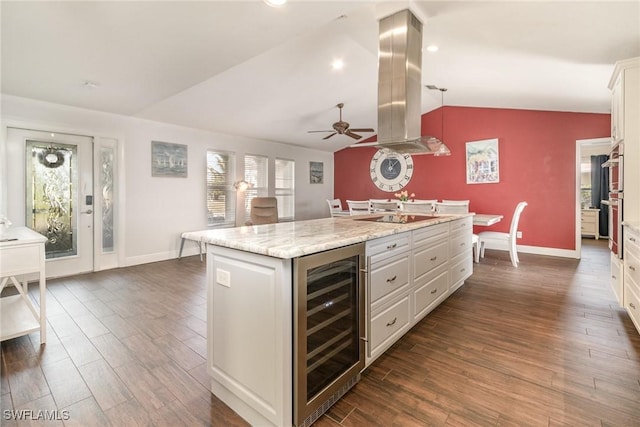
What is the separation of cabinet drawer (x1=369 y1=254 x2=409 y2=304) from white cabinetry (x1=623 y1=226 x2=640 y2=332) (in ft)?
6.15

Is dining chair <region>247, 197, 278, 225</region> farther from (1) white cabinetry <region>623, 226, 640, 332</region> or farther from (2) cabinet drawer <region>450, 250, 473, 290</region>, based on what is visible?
(1) white cabinetry <region>623, 226, 640, 332</region>

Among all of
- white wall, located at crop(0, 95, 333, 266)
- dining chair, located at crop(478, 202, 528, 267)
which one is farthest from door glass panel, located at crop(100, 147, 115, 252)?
dining chair, located at crop(478, 202, 528, 267)

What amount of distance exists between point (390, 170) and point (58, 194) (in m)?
6.57

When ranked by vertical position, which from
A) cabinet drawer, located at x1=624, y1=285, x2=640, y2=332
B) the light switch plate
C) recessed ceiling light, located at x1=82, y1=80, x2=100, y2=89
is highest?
recessed ceiling light, located at x1=82, y1=80, x2=100, y2=89

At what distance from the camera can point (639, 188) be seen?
2.77m

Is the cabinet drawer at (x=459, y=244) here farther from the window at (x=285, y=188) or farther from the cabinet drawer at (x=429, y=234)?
the window at (x=285, y=188)

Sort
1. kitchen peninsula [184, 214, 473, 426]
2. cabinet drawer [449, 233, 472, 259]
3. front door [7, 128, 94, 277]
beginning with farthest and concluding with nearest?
front door [7, 128, 94, 277]
cabinet drawer [449, 233, 472, 259]
kitchen peninsula [184, 214, 473, 426]

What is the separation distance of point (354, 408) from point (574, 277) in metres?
4.12

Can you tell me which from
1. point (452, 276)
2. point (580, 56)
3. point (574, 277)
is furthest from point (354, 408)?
point (574, 277)

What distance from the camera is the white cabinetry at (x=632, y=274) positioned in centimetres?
240

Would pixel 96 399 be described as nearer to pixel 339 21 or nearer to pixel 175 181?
pixel 339 21

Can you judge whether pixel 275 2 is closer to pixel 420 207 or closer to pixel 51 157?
pixel 51 157

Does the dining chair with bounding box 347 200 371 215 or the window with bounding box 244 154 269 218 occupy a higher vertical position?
the window with bounding box 244 154 269 218

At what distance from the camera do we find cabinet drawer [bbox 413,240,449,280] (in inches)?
97.5
